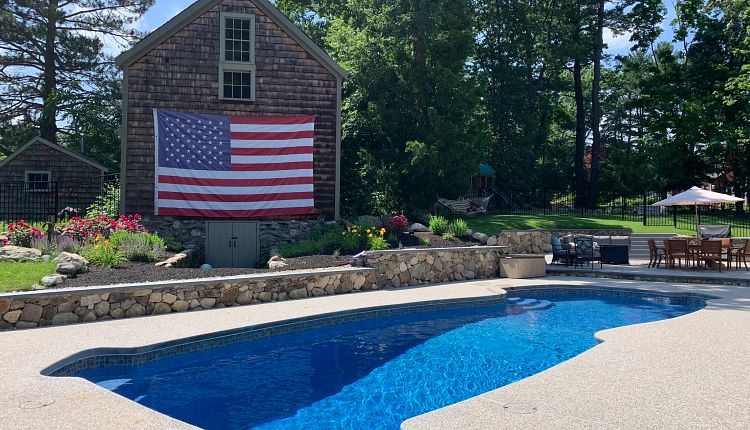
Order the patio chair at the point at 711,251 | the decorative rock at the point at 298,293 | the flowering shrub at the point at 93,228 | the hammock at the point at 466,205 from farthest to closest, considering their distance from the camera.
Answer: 1. the hammock at the point at 466,205
2. the patio chair at the point at 711,251
3. the flowering shrub at the point at 93,228
4. the decorative rock at the point at 298,293

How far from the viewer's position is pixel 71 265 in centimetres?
1041

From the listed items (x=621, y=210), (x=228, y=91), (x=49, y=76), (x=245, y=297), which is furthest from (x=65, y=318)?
(x=621, y=210)

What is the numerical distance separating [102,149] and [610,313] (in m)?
29.6

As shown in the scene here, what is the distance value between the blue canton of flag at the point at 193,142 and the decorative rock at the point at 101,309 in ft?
26.1

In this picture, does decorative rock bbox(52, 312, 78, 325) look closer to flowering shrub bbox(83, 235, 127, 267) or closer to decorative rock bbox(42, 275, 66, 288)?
decorative rock bbox(42, 275, 66, 288)

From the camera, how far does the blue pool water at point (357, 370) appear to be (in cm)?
595

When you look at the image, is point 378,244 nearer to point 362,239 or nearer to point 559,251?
point 362,239

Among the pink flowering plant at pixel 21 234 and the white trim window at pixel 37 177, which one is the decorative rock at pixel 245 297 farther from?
the white trim window at pixel 37 177

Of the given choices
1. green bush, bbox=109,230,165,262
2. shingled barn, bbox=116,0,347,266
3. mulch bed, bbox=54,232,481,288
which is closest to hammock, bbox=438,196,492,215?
shingled barn, bbox=116,0,347,266

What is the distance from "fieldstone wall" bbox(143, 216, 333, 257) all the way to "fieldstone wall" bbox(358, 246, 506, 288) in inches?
189

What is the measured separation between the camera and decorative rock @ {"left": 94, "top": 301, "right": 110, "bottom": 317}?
9.06m

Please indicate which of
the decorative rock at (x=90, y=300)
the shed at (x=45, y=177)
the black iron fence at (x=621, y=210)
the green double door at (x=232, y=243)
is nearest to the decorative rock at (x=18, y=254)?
the decorative rock at (x=90, y=300)

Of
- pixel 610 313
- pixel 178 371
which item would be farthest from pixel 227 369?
pixel 610 313

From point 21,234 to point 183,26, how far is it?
26.4 feet
